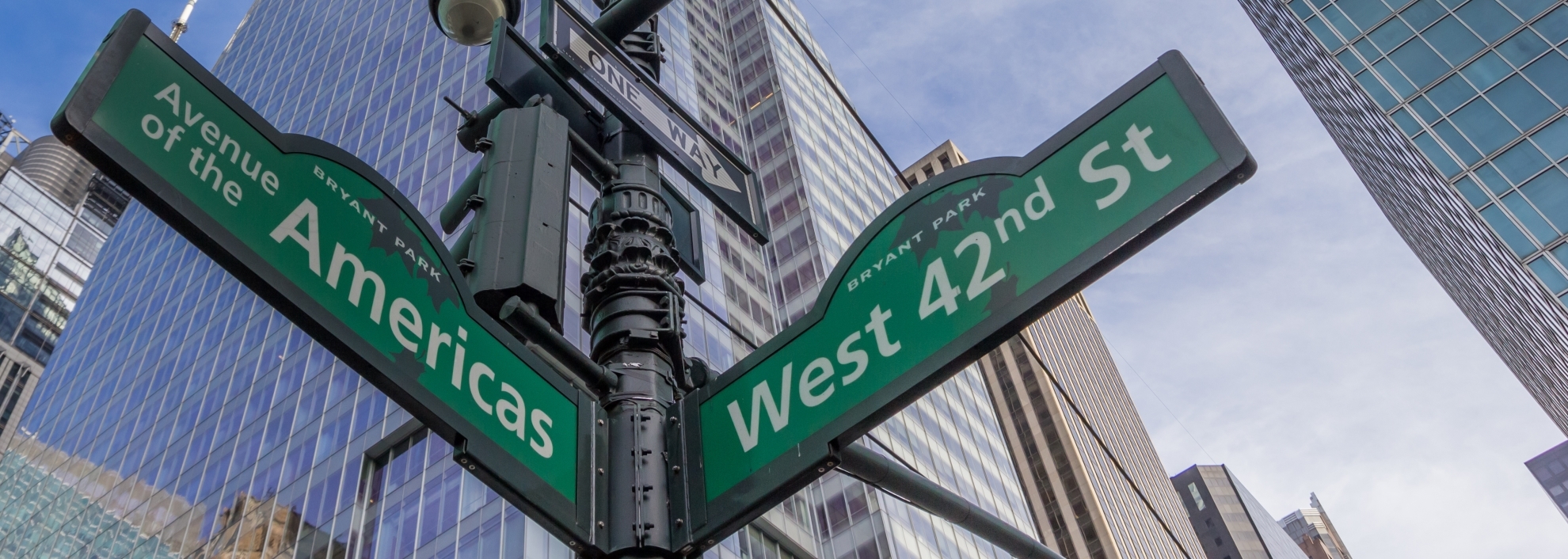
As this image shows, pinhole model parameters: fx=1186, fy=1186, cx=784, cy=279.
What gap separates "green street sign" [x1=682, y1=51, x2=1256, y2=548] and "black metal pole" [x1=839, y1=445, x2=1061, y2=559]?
10 cm

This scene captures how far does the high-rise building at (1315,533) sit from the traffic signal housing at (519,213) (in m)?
185

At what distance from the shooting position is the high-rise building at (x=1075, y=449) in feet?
332

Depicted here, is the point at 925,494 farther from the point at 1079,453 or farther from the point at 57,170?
the point at 57,170

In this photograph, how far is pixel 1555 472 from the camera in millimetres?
160000

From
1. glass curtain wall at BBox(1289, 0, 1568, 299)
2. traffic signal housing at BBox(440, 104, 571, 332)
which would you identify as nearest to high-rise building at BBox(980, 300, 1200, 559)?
glass curtain wall at BBox(1289, 0, 1568, 299)

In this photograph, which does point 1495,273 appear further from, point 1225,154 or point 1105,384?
point 1105,384

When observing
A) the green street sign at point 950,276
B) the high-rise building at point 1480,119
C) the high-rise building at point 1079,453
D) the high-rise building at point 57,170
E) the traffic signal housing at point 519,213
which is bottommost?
the green street sign at point 950,276

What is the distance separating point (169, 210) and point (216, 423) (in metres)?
56.6

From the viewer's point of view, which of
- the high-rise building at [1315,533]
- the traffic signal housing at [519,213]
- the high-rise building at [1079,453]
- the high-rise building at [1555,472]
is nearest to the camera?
the traffic signal housing at [519,213]

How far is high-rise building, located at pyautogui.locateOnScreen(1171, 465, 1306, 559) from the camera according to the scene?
138250 millimetres

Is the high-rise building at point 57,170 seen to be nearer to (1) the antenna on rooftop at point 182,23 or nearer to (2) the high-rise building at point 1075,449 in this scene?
(1) the antenna on rooftop at point 182,23

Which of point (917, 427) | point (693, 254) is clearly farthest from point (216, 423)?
point (693, 254)

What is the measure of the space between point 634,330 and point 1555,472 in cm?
18967

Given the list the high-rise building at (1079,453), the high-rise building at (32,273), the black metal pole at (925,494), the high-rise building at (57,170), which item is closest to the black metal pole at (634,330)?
the black metal pole at (925,494)
